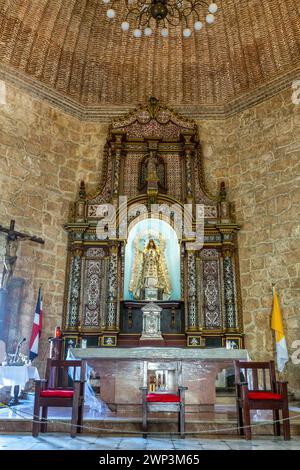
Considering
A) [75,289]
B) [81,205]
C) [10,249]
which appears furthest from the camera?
[81,205]

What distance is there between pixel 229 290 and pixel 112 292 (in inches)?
109

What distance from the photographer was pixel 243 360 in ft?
21.2

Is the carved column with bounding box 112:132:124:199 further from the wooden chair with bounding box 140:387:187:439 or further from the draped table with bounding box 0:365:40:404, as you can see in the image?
the wooden chair with bounding box 140:387:187:439

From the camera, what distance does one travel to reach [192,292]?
9.80 metres

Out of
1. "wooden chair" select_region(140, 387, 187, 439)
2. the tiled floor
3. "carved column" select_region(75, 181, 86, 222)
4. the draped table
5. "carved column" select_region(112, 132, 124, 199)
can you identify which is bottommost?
the tiled floor

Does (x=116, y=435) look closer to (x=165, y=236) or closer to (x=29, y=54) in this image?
(x=165, y=236)

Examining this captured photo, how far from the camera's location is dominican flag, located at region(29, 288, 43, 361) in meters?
8.64

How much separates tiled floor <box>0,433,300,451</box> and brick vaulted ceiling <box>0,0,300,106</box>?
8.76m

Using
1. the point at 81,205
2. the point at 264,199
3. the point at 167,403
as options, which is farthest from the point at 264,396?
the point at 81,205

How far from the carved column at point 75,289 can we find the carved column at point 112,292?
737 mm

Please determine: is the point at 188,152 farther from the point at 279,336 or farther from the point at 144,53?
the point at 279,336

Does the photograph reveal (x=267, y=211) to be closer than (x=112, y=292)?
No

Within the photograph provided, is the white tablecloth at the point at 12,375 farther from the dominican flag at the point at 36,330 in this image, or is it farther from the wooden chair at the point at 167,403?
the wooden chair at the point at 167,403

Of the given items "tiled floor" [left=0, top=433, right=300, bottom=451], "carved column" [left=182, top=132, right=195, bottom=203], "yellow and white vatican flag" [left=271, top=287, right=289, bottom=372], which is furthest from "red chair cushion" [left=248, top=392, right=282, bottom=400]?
"carved column" [left=182, top=132, right=195, bottom=203]
